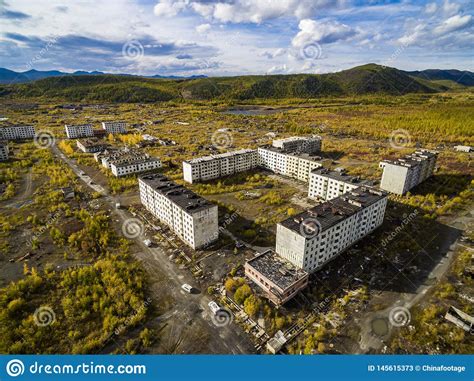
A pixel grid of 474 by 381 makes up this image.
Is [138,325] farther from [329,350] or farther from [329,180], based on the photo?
[329,180]

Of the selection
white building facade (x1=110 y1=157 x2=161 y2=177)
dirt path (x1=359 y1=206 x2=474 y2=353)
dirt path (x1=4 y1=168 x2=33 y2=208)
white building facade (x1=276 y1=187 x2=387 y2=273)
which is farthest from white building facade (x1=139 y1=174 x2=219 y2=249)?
dirt path (x1=4 y1=168 x2=33 y2=208)

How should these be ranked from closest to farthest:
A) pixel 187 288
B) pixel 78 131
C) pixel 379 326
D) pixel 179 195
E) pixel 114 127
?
pixel 379 326
pixel 187 288
pixel 179 195
pixel 78 131
pixel 114 127

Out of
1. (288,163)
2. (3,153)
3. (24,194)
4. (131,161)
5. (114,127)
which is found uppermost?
(114,127)

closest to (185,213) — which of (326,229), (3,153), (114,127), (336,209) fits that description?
(326,229)

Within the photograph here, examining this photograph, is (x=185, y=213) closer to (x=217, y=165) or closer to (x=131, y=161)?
(x=217, y=165)

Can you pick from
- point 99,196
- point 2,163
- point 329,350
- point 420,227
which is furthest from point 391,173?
point 2,163

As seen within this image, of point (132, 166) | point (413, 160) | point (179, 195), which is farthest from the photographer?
point (132, 166)

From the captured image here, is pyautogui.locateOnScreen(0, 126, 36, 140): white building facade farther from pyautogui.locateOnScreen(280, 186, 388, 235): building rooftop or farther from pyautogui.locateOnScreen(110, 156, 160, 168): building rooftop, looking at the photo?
pyautogui.locateOnScreen(280, 186, 388, 235): building rooftop
